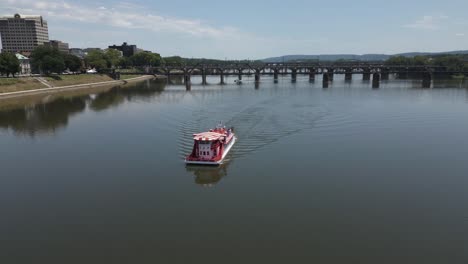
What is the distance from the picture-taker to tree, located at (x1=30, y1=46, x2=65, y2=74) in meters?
80.1

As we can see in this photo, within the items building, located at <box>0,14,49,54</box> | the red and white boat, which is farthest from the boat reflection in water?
building, located at <box>0,14,49,54</box>

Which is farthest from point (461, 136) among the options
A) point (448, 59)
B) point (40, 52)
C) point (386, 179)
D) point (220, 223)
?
point (448, 59)

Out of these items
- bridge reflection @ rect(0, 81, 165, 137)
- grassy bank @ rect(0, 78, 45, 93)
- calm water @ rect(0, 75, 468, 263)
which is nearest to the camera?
calm water @ rect(0, 75, 468, 263)

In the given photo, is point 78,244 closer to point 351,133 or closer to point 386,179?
point 386,179

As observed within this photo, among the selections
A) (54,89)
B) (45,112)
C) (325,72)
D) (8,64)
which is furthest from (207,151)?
(325,72)

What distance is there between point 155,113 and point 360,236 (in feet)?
117

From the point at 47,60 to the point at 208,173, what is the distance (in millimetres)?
73148

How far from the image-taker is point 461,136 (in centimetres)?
3127

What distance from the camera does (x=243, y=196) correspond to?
59.3ft

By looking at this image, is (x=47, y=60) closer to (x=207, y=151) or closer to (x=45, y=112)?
(x=45, y=112)

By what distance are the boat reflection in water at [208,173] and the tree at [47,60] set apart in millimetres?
71457

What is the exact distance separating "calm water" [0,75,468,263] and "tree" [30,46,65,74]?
168 ft

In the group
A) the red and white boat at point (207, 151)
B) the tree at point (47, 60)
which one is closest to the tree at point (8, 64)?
the tree at point (47, 60)

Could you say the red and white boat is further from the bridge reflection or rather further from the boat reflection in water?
the bridge reflection
